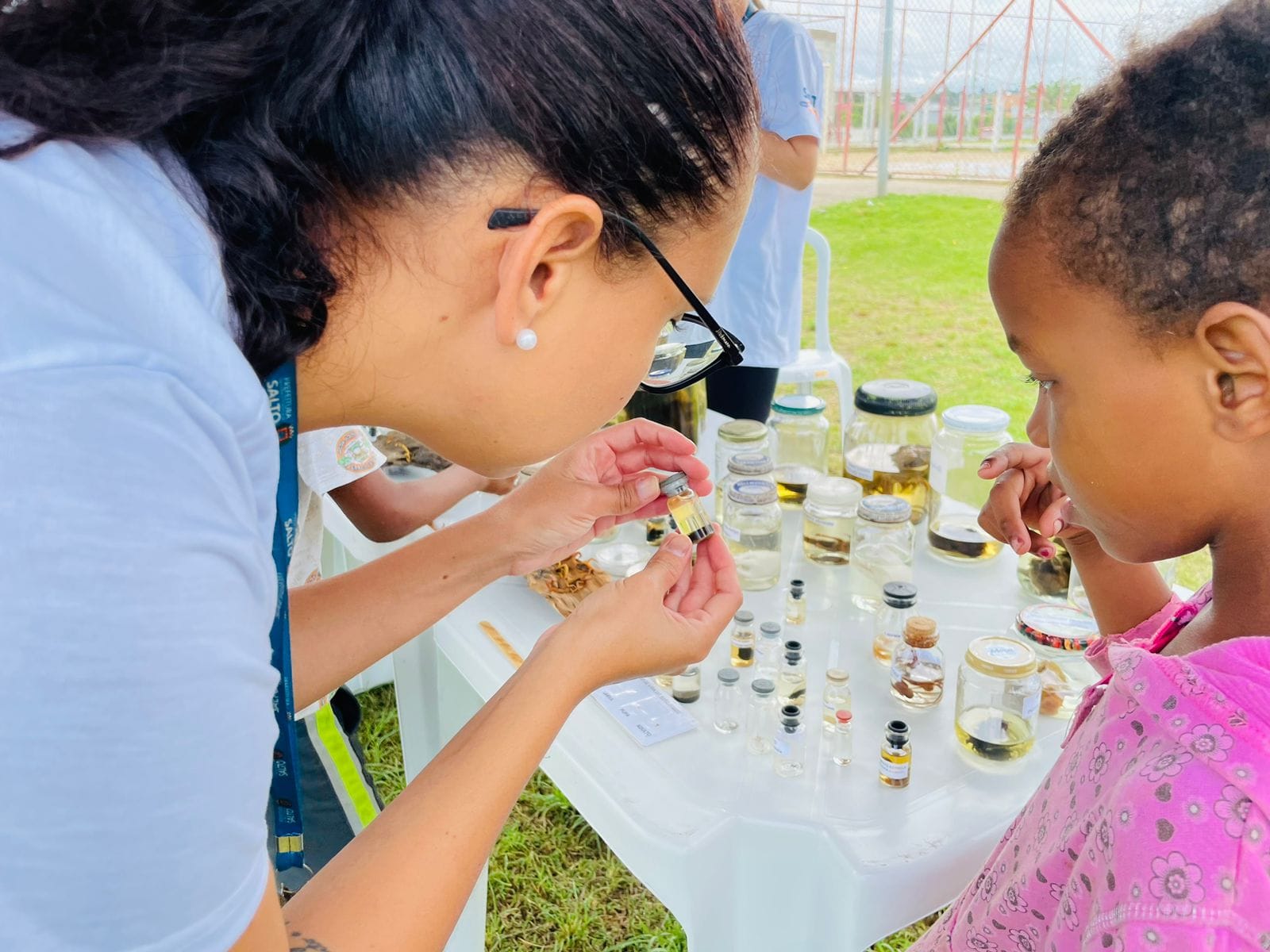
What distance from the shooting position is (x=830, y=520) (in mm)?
1613

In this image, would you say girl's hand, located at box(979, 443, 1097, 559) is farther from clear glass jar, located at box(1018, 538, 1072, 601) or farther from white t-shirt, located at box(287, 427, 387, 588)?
white t-shirt, located at box(287, 427, 387, 588)

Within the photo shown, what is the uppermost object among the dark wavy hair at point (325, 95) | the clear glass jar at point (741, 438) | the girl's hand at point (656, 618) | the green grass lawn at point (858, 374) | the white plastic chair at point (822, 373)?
the dark wavy hair at point (325, 95)

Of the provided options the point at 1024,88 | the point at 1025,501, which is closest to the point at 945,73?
the point at 1024,88

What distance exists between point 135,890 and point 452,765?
348 millimetres

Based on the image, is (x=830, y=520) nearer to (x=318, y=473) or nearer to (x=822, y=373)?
(x=318, y=473)

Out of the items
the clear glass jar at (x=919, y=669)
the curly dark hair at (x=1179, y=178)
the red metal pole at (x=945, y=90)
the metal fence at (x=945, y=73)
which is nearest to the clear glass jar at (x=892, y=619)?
the clear glass jar at (x=919, y=669)

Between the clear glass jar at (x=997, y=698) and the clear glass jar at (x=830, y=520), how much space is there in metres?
0.45

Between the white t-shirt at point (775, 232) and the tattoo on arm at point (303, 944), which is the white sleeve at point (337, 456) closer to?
the tattoo on arm at point (303, 944)

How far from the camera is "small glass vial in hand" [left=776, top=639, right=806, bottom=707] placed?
1.24 meters

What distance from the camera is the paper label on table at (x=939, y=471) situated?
1712 millimetres

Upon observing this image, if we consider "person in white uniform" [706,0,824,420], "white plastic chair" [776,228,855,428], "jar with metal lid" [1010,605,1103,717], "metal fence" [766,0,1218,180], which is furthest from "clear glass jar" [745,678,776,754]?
"metal fence" [766,0,1218,180]

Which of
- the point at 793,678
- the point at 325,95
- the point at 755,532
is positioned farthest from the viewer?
the point at 755,532

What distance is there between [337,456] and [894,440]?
3.31 ft

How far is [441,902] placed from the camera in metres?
0.78
